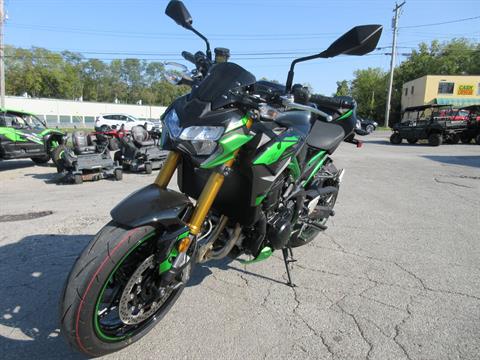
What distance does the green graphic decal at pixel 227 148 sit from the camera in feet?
6.98

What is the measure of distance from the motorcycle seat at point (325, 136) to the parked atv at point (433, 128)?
17635mm

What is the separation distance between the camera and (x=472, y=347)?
7.66 feet

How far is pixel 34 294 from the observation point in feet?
9.32

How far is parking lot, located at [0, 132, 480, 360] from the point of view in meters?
2.30

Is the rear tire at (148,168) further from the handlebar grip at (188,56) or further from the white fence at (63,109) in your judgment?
the white fence at (63,109)

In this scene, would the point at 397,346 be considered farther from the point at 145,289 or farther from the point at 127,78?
the point at 127,78

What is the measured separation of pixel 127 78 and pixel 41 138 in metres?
89.5

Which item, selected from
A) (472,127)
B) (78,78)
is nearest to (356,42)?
(472,127)

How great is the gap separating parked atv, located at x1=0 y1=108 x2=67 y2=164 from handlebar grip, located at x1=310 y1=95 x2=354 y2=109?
965cm

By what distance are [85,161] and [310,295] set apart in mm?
7047

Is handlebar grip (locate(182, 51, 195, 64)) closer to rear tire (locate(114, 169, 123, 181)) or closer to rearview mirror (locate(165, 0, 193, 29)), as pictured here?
rearview mirror (locate(165, 0, 193, 29))

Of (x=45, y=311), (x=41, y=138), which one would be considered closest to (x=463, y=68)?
(x=41, y=138)

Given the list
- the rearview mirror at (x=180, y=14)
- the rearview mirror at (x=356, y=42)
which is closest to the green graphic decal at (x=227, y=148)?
the rearview mirror at (x=356, y=42)

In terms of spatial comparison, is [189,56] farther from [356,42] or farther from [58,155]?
[58,155]
